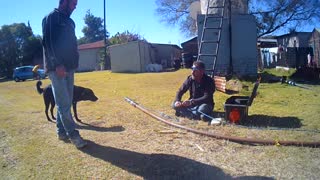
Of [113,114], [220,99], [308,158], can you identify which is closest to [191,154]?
[308,158]

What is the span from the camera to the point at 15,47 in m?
48.0

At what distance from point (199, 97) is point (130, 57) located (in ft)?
69.0

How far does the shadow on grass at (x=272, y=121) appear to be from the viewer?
18.8ft

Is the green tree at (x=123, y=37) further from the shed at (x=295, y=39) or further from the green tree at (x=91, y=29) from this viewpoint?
the green tree at (x=91, y=29)

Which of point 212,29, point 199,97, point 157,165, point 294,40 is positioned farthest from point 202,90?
point 294,40

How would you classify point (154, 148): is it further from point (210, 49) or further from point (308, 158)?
point (210, 49)

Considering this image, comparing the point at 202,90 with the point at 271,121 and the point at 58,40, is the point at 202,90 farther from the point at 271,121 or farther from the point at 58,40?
the point at 58,40

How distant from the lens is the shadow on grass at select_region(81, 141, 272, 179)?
3.68 metres

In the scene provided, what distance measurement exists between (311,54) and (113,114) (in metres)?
15.0

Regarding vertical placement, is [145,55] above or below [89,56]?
below

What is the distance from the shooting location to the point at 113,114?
23.8 feet

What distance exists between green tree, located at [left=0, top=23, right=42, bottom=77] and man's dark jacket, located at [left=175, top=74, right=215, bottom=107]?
4356cm

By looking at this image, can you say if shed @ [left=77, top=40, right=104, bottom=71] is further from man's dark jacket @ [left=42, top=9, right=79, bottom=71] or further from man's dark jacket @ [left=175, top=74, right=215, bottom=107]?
man's dark jacket @ [left=42, top=9, right=79, bottom=71]

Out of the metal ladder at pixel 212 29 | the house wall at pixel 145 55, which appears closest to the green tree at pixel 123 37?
the house wall at pixel 145 55
